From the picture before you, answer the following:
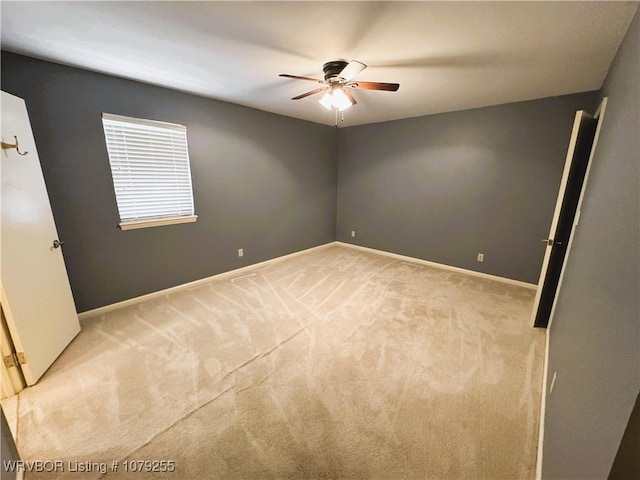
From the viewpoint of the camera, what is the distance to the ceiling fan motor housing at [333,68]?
6.48 feet

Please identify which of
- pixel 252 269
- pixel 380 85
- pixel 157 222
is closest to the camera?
pixel 380 85

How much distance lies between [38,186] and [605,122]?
4018mm

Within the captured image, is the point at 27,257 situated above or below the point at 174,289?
above

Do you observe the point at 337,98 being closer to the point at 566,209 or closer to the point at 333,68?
the point at 333,68

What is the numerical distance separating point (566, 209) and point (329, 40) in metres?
2.41

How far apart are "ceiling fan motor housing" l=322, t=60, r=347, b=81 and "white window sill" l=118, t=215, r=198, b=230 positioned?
2257 mm

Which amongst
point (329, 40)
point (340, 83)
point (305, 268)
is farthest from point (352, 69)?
point (305, 268)

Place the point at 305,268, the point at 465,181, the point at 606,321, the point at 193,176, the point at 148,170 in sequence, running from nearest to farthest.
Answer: the point at 606,321, the point at 148,170, the point at 193,176, the point at 465,181, the point at 305,268

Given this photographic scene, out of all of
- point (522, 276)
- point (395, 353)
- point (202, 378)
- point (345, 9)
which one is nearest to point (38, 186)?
point (202, 378)

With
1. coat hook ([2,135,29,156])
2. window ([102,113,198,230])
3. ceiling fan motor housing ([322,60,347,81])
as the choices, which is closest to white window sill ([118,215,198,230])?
window ([102,113,198,230])

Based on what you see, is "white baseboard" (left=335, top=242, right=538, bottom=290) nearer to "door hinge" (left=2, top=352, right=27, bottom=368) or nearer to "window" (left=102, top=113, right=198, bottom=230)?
"window" (left=102, top=113, right=198, bottom=230)

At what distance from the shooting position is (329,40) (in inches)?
67.0

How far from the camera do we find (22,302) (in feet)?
5.56

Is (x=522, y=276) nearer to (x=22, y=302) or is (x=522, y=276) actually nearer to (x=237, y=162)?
(x=237, y=162)
